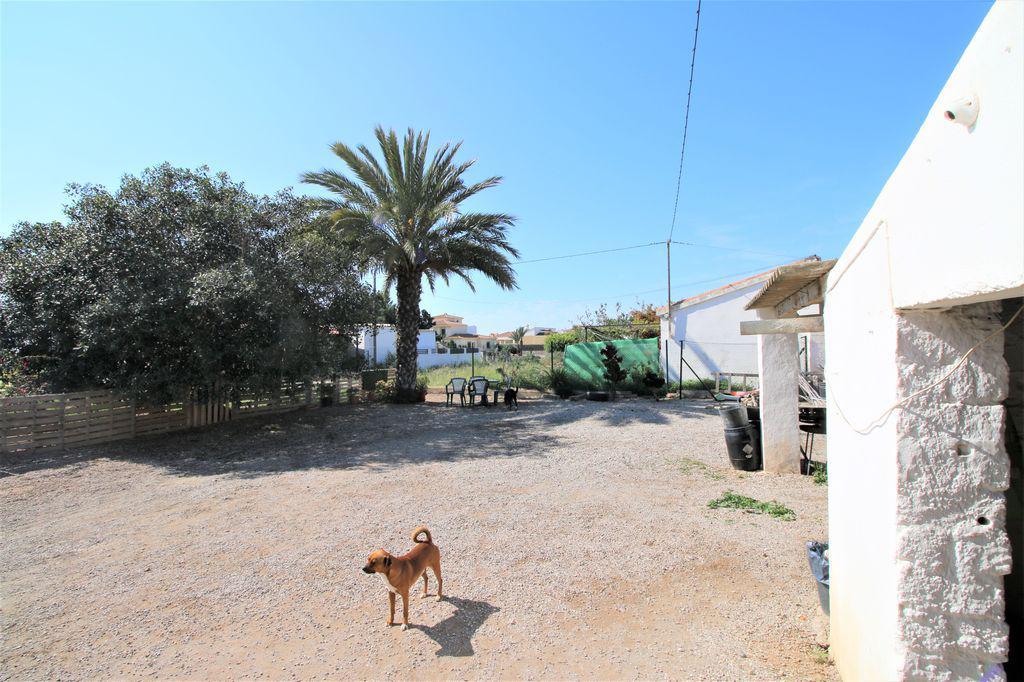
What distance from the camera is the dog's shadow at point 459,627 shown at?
3133mm

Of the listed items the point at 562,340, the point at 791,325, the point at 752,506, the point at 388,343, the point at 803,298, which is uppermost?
the point at 388,343

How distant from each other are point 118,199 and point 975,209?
41.5ft

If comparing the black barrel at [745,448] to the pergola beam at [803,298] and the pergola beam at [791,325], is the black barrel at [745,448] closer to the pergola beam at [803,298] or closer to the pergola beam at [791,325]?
the pergola beam at [803,298]

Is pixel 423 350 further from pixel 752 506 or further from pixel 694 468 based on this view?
pixel 752 506

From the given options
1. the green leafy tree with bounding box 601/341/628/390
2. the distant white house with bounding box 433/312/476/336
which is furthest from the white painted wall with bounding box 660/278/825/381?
the distant white house with bounding box 433/312/476/336

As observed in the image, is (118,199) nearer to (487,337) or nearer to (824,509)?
(824,509)

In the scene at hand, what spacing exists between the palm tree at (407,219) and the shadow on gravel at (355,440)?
3.40 m

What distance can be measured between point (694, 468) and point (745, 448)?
81cm

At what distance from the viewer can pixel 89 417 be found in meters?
9.42

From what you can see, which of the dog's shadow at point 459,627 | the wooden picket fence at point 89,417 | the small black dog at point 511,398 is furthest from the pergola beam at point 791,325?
the small black dog at point 511,398

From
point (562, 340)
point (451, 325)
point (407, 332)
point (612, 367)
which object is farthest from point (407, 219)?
point (451, 325)

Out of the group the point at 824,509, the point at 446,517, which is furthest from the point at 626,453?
the point at 446,517

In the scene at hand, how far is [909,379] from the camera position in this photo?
1994mm

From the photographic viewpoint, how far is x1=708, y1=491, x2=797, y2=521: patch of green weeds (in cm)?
545
